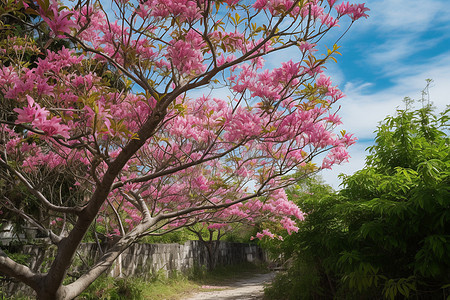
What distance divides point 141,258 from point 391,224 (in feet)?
23.1

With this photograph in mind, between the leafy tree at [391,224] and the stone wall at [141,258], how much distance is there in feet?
12.8

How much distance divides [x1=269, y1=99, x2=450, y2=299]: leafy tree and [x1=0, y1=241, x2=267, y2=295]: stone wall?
3900 mm

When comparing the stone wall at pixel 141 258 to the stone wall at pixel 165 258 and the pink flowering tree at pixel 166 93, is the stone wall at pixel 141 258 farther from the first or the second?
the pink flowering tree at pixel 166 93

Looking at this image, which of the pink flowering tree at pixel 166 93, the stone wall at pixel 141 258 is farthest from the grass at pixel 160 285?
the pink flowering tree at pixel 166 93

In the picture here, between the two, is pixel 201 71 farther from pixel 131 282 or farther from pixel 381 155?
pixel 131 282

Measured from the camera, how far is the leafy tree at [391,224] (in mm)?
3643

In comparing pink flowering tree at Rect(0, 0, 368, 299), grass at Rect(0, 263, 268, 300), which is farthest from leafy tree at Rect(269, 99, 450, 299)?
grass at Rect(0, 263, 268, 300)

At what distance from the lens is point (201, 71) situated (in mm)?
3258

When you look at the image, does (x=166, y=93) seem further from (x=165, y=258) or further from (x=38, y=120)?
(x=165, y=258)

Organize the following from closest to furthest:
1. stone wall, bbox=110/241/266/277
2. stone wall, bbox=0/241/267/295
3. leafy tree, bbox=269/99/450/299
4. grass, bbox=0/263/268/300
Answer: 1. leafy tree, bbox=269/99/450/299
2. stone wall, bbox=0/241/267/295
3. grass, bbox=0/263/268/300
4. stone wall, bbox=110/241/266/277

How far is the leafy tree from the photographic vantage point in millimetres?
3643

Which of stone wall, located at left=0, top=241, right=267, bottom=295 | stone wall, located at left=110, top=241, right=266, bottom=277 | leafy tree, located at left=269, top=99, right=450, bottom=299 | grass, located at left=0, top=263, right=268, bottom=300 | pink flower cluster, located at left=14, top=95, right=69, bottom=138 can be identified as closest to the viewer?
pink flower cluster, located at left=14, top=95, right=69, bottom=138

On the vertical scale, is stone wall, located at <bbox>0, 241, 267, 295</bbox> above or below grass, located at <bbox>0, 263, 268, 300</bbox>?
above

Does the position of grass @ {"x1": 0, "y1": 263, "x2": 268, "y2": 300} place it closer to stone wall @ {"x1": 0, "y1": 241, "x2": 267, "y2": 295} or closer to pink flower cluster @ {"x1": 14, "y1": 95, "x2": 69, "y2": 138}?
stone wall @ {"x1": 0, "y1": 241, "x2": 267, "y2": 295}
